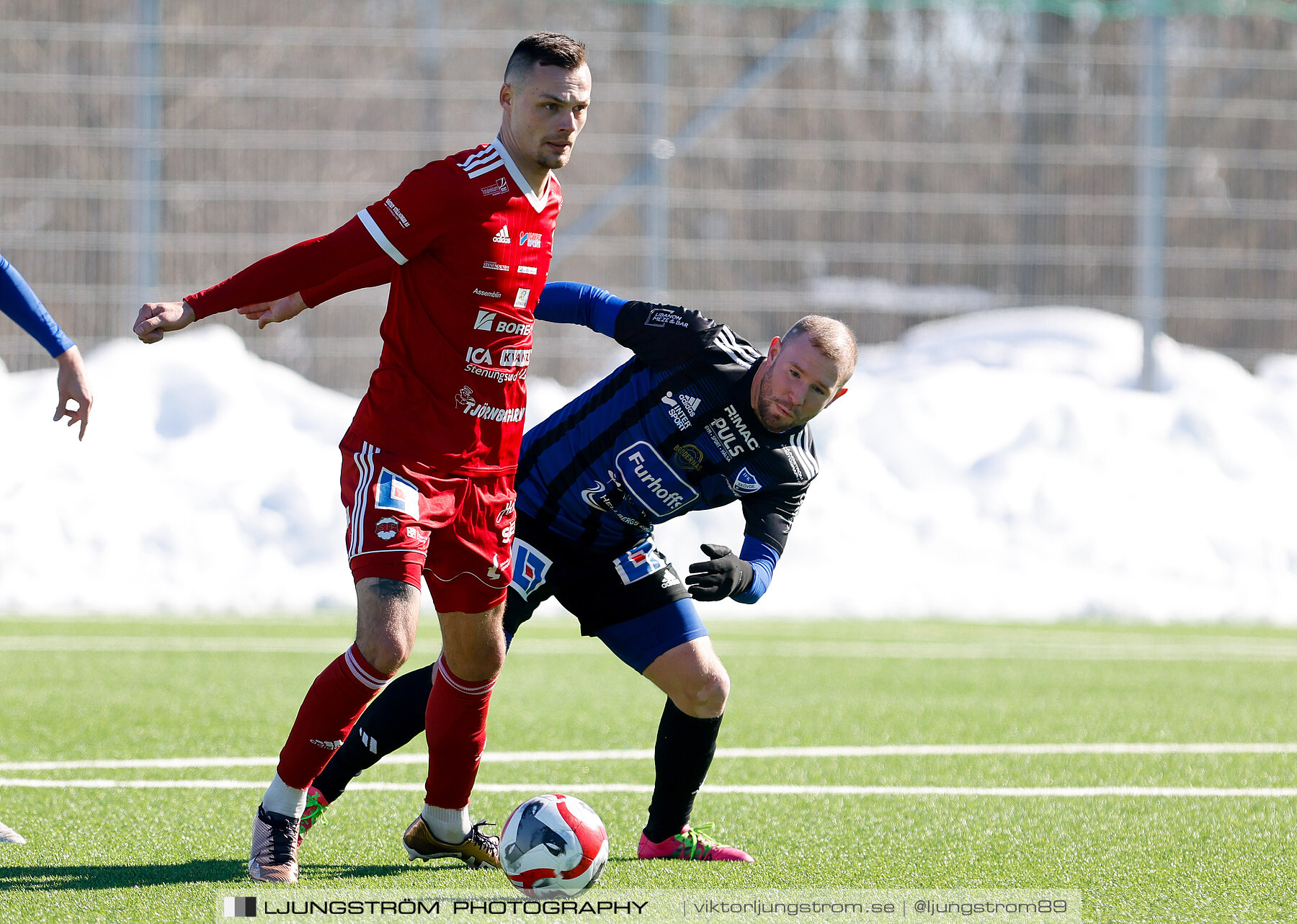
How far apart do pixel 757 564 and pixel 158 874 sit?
1837mm

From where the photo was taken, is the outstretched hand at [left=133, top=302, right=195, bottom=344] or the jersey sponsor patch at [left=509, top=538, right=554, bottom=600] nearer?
the outstretched hand at [left=133, top=302, right=195, bottom=344]

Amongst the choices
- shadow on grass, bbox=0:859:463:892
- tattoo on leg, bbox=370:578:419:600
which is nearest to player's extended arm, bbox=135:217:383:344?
tattoo on leg, bbox=370:578:419:600

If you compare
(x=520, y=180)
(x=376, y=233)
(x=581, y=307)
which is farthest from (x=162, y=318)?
(x=581, y=307)

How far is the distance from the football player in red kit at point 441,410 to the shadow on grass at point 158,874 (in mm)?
123

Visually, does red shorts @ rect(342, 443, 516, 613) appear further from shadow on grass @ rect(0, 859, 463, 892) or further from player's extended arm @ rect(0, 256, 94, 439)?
player's extended arm @ rect(0, 256, 94, 439)

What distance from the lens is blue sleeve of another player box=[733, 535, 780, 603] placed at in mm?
4270

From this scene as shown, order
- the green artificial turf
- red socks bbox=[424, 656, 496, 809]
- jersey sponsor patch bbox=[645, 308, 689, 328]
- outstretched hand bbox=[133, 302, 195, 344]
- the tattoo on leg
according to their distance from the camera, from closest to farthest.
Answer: outstretched hand bbox=[133, 302, 195, 344] → the tattoo on leg → the green artificial turf → red socks bbox=[424, 656, 496, 809] → jersey sponsor patch bbox=[645, 308, 689, 328]

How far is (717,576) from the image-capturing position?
159 inches

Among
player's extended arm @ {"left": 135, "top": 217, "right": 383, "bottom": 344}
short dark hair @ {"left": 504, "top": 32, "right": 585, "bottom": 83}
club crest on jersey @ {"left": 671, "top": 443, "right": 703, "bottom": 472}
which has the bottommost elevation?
club crest on jersey @ {"left": 671, "top": 443, "right": 703, "bottom": 472}

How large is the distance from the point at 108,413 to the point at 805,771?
353 inches

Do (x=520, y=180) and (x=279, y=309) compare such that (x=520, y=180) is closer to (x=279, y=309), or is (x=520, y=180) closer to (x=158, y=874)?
(x=279, y=309)

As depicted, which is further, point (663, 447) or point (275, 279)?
point (663, 447)

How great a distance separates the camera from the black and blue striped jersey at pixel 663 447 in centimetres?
443

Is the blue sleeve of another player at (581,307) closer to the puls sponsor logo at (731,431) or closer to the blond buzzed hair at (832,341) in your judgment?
the puls sponsor logo at (731,431)
